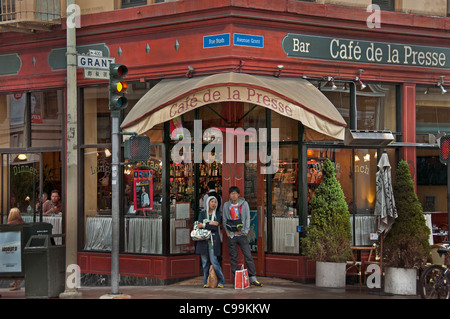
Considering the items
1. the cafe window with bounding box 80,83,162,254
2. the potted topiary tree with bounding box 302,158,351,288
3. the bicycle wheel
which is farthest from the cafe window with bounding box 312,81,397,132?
the bicycle wheel

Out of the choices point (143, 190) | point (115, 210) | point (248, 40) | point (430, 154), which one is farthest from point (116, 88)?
point (430, 154)

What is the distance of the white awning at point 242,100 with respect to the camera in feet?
44.7

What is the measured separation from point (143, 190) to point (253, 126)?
9.37 ft

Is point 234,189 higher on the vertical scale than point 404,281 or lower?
higher

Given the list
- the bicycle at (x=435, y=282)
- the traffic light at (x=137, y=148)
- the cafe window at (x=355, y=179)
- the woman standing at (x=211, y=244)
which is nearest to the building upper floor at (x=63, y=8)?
the cafe window at (x=355, y=179)

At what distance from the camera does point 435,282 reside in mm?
12039

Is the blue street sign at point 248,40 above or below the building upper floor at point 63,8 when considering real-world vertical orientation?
below

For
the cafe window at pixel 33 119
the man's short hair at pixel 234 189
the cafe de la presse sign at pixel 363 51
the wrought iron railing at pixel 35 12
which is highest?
the wrought iron railing at pixel 35 12

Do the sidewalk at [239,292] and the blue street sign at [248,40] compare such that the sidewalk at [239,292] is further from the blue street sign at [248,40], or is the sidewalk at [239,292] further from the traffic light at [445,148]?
the blue street sign at [248,40]

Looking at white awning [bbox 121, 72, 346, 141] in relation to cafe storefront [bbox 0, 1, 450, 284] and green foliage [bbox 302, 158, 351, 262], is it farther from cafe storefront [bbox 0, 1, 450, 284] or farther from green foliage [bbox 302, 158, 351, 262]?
green foliage [bbox 302, 158, 351, 262]

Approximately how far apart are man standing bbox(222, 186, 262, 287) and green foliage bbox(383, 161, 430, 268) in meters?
2.70

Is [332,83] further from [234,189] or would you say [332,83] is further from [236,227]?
[236,227]

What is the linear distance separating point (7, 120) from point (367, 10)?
9230 millimetres

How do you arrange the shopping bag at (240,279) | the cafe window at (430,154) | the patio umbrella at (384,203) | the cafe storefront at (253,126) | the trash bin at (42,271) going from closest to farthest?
the trash bin at (42,271) → the patio umbrella at (384,203) → the shopping bag at (240,279) → the cafe storefront at (253,126) → the cafe window at (430,154)
